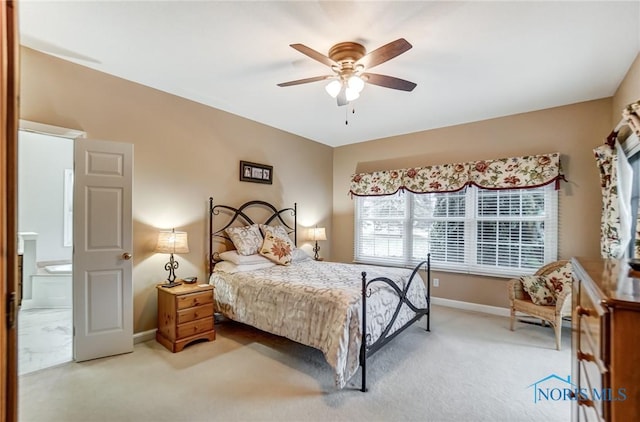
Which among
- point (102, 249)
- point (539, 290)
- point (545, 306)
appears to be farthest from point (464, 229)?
point (102, 249)

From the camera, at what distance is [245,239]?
3.90m

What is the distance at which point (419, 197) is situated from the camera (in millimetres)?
4949

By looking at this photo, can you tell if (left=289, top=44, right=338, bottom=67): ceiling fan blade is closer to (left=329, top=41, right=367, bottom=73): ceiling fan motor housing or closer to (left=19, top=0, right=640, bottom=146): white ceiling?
(left=329, top=41, right=367, bottom=73): ceiling fan motor housing

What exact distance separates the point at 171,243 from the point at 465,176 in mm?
4035

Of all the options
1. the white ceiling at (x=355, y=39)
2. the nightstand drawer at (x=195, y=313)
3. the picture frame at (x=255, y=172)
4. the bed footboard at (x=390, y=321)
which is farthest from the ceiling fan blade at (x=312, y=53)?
the nightstand drawer at (x=195, y=313)

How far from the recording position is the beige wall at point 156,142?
108 inches

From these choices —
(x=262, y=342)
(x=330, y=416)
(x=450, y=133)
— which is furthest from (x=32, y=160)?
(x=450, y=133)

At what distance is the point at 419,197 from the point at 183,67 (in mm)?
3843

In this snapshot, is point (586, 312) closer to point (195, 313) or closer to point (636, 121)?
point (636, 121)

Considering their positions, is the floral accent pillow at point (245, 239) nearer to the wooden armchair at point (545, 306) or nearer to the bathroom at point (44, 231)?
the bathroom at point (44, 231)

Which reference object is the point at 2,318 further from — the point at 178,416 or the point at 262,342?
the point at 262,342

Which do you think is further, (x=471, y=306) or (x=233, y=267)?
(x=471, y=306)

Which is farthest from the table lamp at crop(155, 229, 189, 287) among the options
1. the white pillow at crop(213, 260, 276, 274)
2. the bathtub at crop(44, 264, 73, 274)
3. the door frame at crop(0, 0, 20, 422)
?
the bathtub at crop(44, 264, 73, 274)

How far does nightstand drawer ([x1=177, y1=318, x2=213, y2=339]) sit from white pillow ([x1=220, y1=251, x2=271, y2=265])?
0.73 metres
